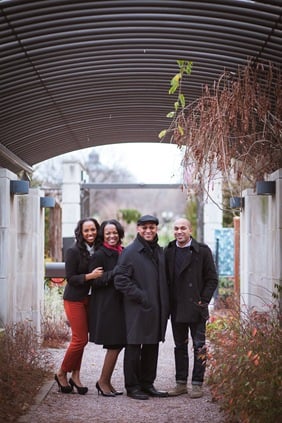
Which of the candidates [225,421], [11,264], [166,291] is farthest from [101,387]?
[11,264]

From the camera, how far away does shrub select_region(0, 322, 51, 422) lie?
6707 mm

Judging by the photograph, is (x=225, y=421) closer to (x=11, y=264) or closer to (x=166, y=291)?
(x=166, y=291)

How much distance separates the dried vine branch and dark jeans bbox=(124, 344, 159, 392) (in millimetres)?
1879

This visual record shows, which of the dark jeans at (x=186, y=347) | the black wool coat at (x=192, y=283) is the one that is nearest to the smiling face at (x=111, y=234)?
the black wool coat at (x=192, y=283)

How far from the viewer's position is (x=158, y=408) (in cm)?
736

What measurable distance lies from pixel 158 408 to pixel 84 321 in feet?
3.79

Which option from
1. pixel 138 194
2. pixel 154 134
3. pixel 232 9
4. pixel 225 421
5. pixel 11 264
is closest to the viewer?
pixel 225 421

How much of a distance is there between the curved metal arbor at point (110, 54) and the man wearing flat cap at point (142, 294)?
1.88 meters

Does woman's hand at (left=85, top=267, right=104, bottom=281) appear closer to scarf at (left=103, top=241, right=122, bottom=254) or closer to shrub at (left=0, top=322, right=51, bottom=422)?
scarf at (left=103, top=241, right=122, bottom=254)

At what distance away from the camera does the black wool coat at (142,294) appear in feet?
24.8

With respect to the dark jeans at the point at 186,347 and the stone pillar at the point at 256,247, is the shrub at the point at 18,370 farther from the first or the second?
the stone pillar at the point at 256,247

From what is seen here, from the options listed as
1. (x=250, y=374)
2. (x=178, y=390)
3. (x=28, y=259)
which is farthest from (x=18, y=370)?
(x=28, y=259)

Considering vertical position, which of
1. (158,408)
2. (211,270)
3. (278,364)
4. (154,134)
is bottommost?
(158,408)

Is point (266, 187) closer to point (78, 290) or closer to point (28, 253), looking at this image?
point (78, 290)
